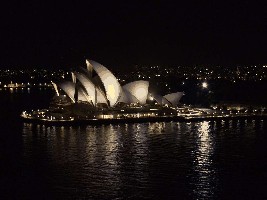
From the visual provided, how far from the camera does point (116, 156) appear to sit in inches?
1291

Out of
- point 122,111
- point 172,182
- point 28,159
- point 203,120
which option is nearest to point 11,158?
point 28,159

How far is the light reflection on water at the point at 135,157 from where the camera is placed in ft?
82.4

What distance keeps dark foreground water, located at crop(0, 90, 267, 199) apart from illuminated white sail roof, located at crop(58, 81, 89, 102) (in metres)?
7.27

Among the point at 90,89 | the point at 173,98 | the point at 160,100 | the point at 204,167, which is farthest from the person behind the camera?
the point at 173,98

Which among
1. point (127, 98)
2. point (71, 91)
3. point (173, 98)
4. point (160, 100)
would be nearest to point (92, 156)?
point (127, 98)

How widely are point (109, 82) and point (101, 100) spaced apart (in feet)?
6.63

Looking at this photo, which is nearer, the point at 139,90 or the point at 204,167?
the point at 204,167

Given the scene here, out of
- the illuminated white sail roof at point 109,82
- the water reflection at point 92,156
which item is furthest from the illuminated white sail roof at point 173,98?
the water reflection at point 92,156

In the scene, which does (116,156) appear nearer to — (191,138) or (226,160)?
(226,160)

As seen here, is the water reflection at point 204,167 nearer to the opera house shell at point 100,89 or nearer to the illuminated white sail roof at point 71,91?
the opera house shell at point 100,89

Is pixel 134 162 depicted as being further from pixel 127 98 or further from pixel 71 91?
pixel 71 91

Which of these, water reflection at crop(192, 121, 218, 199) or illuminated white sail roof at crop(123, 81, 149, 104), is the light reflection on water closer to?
water reflection at crop(192, 121, 218, 199)

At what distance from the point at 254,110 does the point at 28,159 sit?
2956cm

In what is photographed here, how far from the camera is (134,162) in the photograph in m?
31.0
